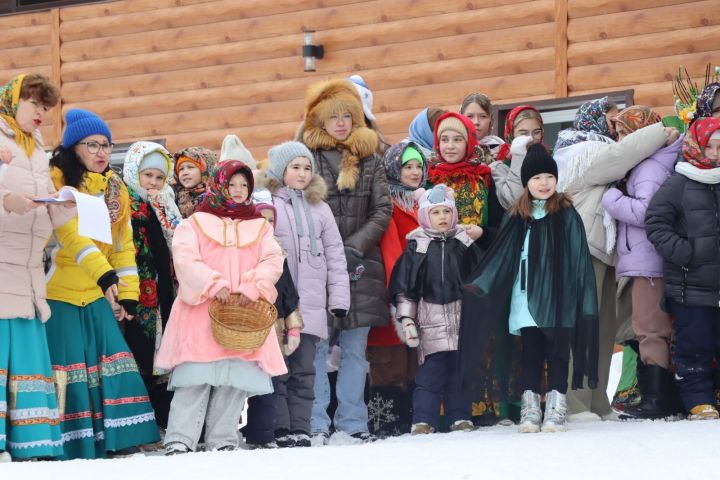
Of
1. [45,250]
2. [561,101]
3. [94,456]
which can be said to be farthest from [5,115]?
[561,101]

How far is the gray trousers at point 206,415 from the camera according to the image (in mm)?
7410

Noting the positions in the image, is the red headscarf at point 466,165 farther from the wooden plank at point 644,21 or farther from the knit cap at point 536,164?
the wooden plank at point 644,21

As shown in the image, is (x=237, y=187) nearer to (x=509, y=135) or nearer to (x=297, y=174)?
(x=297, y=174)

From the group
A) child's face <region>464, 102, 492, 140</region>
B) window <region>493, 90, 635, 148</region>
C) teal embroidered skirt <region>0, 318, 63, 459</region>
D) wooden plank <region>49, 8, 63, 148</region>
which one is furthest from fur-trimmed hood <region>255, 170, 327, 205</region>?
wooden plank <region>49, 8, 63, 148</region>

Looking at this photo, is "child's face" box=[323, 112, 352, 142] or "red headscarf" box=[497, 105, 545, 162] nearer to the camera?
"child's face" box=[323, 112, 352, 142]

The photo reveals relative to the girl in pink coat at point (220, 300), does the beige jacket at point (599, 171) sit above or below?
above

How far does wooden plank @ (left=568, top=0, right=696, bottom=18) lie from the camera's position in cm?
1247

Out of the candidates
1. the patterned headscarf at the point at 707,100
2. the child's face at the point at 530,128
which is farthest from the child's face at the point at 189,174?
the patterned headscarf at the point at 707,100

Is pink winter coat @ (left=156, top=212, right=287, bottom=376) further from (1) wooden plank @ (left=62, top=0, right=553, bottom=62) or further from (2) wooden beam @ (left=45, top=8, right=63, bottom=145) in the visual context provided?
(2) wooden beam @ (left=45, top=8, right=63, bottom=145)

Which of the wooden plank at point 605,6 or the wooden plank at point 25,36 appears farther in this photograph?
the wooden plank at point 25,36

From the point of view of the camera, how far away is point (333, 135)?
887cm

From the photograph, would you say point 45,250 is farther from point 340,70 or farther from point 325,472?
point 340,70

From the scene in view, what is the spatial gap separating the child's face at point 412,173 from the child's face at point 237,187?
1.47 meters

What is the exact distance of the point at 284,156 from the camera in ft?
27.5
